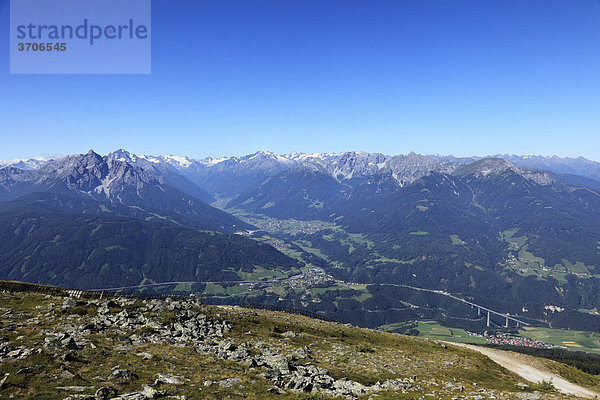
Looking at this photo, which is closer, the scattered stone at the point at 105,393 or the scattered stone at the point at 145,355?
the scattered stone at the point at 105,393

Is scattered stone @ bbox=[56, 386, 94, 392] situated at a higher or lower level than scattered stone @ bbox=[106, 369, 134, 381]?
higher

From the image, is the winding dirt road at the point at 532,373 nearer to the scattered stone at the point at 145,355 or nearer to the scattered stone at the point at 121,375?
the scattered stone at the point at 145,355

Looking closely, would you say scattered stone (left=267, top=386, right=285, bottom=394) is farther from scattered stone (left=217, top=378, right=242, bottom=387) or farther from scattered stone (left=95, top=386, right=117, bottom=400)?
scattered stone (left=95, top=386, right=117, bottom=400)

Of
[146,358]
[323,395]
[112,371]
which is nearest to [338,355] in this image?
[323,395]

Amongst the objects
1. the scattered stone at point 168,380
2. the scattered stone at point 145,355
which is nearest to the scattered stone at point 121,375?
the scattered stone at point 168,380

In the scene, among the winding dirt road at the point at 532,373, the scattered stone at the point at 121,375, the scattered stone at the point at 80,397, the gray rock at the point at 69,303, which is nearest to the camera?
the scattered stone at the point at 80,397

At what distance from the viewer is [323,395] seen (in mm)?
29281

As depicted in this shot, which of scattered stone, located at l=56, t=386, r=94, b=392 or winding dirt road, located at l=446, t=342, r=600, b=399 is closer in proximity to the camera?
scattered stone, located at l=56, t=386, r=94, b=392

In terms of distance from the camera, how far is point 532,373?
59.9m

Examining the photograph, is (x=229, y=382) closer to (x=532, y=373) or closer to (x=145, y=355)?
(x=145, y=355)

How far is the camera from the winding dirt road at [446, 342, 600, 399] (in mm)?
50016

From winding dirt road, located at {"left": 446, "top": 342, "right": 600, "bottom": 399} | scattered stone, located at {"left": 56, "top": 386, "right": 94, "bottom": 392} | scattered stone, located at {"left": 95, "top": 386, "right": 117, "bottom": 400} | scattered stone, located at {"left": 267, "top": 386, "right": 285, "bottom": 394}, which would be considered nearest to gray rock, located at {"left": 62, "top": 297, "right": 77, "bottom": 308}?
scattered stone, located at {"left": 56, "top": 386, "right": 94, "bottom": 392}

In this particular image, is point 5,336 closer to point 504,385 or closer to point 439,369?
point 439,369

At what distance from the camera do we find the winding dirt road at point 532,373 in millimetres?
50016
